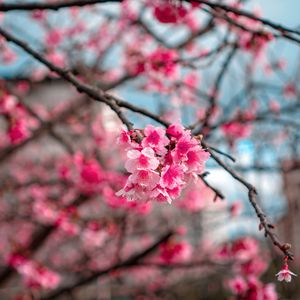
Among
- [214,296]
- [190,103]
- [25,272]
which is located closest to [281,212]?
[190,103]

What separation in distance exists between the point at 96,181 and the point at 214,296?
28.4 ft

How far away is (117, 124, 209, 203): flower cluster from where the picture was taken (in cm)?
138

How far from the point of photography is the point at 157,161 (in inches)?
54.2

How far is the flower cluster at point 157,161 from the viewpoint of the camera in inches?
54.3

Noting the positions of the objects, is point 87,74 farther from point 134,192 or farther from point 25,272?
point 134,192

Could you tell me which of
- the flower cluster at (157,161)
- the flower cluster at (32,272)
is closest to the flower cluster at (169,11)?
the flower cluster at (157,161)

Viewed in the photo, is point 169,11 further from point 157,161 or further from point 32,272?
point 32,272

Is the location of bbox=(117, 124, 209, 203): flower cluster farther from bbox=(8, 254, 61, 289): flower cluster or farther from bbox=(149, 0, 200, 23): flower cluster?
bbox=(8, 254, 61, 289): flower cluster

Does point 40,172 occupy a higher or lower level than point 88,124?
higher

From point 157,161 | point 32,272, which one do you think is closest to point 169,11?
point 157,161

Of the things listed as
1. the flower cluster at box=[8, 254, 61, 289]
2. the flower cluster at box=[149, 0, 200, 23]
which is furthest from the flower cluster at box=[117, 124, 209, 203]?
the flower cluster at box=[8, 254, 61, 289]

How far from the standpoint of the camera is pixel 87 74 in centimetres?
501

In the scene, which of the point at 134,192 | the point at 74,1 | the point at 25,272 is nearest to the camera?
the point at 134,192

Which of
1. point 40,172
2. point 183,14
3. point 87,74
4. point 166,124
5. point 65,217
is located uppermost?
point 40,172
